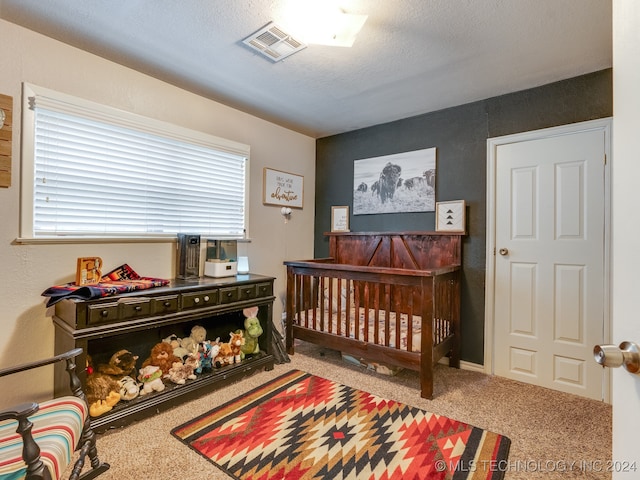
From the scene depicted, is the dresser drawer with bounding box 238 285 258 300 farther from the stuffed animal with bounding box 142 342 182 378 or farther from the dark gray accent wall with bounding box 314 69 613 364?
the dark gray accent wall with bounding box 314 69 613 364

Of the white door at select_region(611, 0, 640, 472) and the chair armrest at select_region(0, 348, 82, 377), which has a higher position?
the white door at select_region(611, 0, 640, 472)

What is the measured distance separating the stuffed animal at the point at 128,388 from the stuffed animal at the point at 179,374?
Result: 0.21 meters

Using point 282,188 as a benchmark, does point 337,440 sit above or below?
below

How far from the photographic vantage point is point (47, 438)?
1117 mm

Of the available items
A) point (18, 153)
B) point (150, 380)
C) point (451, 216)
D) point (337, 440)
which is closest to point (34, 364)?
point (150, 380)

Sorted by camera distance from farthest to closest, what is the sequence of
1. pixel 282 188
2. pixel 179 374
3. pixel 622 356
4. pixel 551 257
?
pixel 282 188
pixel 551 257
pixel 179 374
pixel 622 356

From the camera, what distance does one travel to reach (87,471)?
146 cm

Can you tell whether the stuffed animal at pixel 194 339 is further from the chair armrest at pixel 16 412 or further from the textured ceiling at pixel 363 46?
the textured ceiling at pixel 363 46

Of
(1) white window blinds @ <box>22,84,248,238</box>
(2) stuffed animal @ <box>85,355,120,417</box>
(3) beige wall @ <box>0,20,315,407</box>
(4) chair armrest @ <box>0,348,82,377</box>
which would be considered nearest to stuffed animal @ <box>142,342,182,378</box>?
(2) stuffed animal @ <box>85,355,120,417</box>

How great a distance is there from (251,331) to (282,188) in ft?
5.18

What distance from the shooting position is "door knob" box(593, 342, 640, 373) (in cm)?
57

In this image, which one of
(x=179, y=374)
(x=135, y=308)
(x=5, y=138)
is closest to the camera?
(x=5, y=138)

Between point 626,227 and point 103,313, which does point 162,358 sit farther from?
point 626,227

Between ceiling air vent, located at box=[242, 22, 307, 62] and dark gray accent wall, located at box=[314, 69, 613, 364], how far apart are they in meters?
1.55
